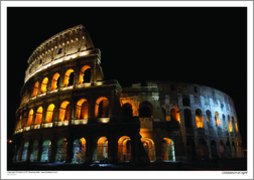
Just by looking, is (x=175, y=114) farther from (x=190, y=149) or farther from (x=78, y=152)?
(x=78, y=152)

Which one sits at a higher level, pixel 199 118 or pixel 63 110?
pixel 63 110

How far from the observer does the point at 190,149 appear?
24453 millimetres

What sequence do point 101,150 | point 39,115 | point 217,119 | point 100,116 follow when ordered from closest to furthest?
point 101,150, point 100,116, point 39,115, point 217,119

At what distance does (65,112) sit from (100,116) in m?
4.38

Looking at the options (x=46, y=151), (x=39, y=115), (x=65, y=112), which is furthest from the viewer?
(x=39, y=115)

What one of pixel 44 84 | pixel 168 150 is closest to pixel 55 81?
pixel 44 84

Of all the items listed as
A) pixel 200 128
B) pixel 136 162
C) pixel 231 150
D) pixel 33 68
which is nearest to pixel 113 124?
pixel 136 162

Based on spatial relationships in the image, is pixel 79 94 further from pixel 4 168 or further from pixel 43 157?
pixel 4 168

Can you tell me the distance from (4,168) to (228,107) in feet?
109

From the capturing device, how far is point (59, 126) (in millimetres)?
20359

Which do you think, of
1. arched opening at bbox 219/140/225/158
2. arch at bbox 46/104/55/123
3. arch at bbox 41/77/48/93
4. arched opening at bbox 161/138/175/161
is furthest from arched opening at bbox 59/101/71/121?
arched opening at bbox 219/140/225/158

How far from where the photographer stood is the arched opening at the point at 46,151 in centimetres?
2086

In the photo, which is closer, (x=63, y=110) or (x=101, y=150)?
(x=101, y=150)

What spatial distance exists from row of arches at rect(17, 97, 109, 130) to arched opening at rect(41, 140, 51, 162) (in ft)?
8.63
